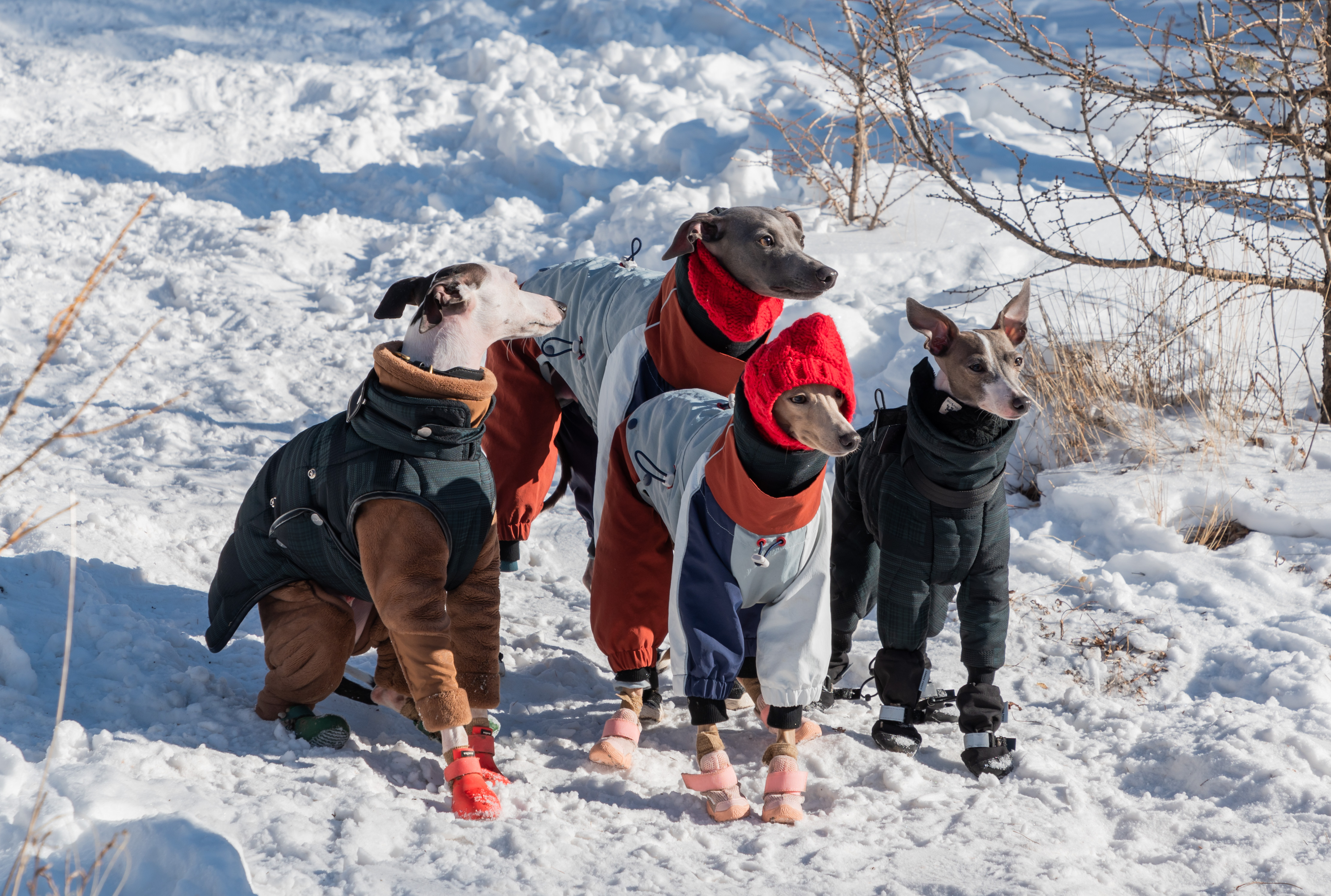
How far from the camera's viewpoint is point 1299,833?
3012 millimetres

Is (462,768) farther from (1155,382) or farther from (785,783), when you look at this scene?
(1155,382)

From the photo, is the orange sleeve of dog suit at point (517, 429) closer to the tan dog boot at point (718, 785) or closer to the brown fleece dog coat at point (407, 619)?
the brown fleece dog coat at point (407, 619)

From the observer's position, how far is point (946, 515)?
132 inches

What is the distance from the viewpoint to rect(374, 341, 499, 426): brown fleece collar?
306 centimetres

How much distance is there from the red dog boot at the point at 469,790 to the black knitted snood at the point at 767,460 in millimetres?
1164

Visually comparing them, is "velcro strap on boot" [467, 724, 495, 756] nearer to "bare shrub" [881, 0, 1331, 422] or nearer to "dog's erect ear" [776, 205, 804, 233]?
"dog's erect ear" [776, 205, 804, 233]

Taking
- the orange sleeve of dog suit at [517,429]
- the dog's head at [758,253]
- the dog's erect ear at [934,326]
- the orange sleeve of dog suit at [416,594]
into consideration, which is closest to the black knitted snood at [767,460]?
the dog's erect ear at [934,326]

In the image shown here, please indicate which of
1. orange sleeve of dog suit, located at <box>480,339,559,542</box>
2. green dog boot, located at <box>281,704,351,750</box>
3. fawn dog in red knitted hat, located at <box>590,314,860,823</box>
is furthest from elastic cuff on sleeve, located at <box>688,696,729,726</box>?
orange sleeve of dog suit, located at <box>480,339,559,542</box>

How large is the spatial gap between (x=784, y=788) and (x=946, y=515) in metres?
0.97

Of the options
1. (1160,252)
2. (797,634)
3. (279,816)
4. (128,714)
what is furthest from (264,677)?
(1160,252)

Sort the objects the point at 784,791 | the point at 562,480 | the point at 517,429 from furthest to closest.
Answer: the point at 562,480 < the point at 517,429 < the point at 784,791

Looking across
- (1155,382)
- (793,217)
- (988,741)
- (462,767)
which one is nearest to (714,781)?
(462,767)

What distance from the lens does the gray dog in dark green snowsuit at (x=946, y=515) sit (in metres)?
3.26

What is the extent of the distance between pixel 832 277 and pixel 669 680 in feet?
5.61
